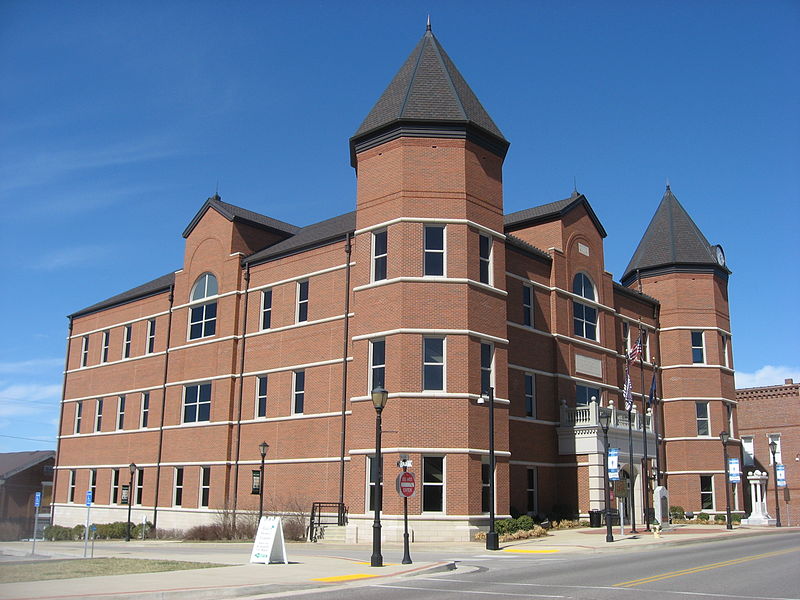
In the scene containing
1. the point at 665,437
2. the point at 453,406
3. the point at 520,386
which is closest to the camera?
the point at 453,406

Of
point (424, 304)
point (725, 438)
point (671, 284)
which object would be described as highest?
point (671, 284)

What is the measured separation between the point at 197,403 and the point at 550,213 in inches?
889

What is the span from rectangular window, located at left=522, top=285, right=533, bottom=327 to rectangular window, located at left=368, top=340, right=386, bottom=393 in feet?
32.9

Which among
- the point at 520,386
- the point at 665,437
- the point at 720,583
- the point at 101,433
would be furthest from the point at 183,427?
the point at 720,583

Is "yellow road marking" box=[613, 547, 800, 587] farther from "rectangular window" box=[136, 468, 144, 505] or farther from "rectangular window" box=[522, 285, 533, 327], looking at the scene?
"rectangular window" box=[136, 468, 144, 505]

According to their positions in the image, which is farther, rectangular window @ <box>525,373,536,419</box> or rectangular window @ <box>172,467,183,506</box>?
rectangular window @ <box>172,467,183,506</box>

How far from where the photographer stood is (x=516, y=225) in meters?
44.1

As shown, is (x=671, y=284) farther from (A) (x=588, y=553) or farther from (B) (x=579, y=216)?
(A) (x=588, y=553)

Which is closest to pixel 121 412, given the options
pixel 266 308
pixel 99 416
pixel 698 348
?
pixel 99 416

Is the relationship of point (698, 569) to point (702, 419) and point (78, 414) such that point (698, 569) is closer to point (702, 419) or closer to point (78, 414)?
point (702, 419)

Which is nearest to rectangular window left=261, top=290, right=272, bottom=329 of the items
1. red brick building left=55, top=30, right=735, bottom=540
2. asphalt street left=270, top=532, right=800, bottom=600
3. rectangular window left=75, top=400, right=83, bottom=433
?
red brick building left=55, top=30, right=735, bottom=540

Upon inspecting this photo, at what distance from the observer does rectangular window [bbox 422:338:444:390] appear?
31.0 m

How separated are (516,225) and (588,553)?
73.9 ft

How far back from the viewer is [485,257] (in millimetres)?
33562
